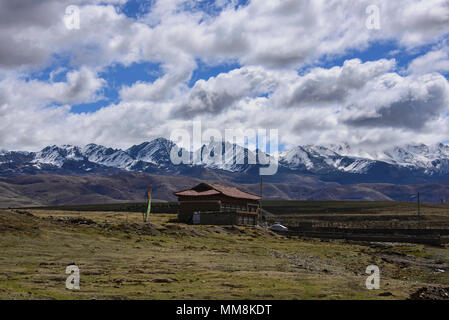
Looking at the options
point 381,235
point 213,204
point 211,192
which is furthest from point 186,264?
point 381,235

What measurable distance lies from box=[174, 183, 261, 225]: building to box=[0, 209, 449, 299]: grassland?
604 inches

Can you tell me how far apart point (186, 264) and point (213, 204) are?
5507cm

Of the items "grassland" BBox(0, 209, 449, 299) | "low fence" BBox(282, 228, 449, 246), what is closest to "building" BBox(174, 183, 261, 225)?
"low fence" BBox(282, 228, 449, 246)

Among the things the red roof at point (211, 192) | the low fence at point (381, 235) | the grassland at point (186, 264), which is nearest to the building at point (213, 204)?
the red roof at point (211, 192)

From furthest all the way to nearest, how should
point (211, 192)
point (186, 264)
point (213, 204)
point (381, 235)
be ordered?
1. point (211, 192)
2. point (213, 204)
3. point (381, 235)
4. point (186, 264)

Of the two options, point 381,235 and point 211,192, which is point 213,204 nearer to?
point 211,192

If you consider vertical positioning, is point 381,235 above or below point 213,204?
below

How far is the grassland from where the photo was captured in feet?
97.0

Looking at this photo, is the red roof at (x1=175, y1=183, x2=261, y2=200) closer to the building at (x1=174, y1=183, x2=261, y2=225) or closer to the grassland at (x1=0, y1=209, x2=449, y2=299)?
the building at (x1=174, y1=183, x2=261, y2=225)

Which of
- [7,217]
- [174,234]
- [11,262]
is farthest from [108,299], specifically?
[174,234]

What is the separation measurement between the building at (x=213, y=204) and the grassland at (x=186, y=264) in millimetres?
15339

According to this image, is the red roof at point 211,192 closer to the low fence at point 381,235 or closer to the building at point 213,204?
the building at point 213,204

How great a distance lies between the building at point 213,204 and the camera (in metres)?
94.5

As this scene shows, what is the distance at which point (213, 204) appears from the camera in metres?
97.9
